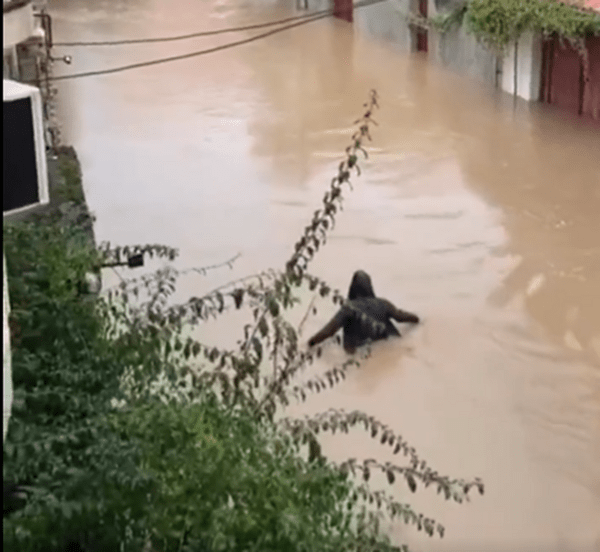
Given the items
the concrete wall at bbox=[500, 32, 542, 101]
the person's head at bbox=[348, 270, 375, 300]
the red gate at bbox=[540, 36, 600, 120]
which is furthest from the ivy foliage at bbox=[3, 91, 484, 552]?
the concrete wall at bbox=[500, 32, 542, 101]

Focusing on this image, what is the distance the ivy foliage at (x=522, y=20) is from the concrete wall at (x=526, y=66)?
22 centimetres

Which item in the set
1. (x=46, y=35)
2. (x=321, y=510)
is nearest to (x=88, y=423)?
(x=321, y=510)

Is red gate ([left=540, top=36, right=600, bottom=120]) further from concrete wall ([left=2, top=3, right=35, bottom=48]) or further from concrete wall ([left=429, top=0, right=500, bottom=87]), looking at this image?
concrete wall ([left=2, top=3, right=35, bottom=48])

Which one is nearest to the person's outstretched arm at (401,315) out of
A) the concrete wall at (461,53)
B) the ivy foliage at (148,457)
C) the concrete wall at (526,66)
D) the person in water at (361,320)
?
the person in water at (361,320)

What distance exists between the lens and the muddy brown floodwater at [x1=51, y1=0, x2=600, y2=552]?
7875mm

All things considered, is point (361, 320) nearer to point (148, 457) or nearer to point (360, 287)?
point (360, 287)

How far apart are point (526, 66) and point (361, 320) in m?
10.1

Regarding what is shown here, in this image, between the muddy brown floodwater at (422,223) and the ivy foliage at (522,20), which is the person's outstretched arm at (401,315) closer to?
the muddy brown floodwater at (422,223)

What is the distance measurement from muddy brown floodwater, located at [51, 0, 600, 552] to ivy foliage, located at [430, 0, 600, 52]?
1.22m

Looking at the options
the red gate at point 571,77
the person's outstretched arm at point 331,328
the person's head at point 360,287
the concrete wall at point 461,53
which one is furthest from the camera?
the concrete wall at point 461,53

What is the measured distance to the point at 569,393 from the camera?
346 inches

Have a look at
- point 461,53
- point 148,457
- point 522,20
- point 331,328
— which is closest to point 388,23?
point 461,53

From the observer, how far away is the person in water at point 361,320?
9.55m

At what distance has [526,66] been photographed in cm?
1803
